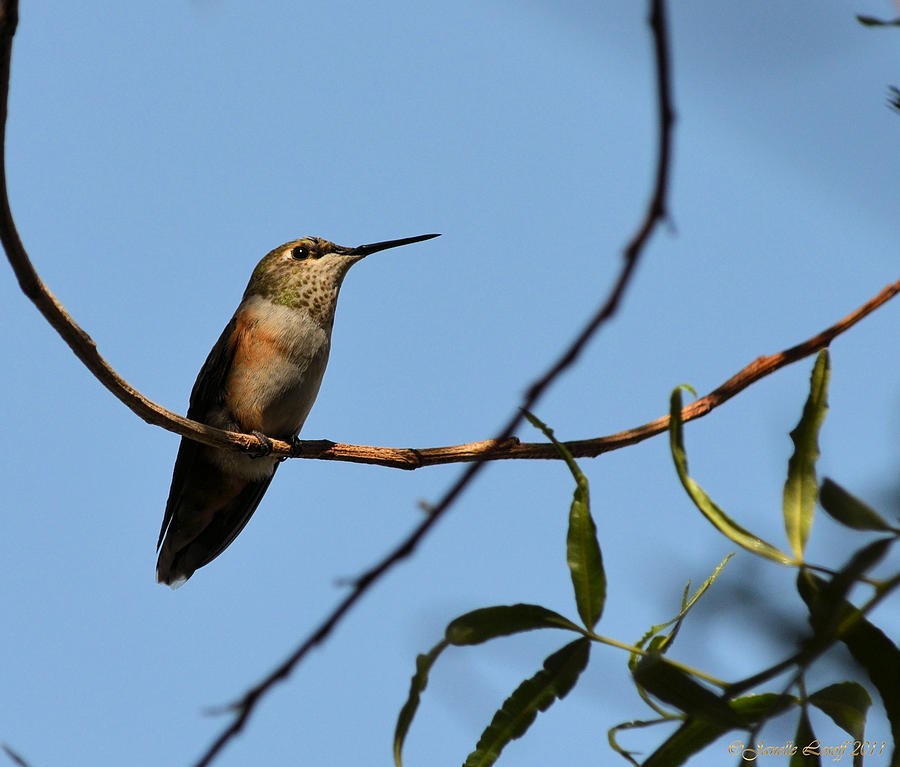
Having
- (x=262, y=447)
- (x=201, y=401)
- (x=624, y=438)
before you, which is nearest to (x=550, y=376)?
(x=624, y=438)

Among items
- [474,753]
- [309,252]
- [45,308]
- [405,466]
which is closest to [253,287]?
[309,252]

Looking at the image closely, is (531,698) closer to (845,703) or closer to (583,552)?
(583,552)

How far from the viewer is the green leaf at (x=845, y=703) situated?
1.31m

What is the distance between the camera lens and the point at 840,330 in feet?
5.90

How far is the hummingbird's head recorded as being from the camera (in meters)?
6.27

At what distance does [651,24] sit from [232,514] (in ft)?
18.2

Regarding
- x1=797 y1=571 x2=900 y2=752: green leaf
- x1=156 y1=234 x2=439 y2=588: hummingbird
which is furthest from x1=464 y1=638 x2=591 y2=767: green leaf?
x1=156 y1=234 x2=439 y2=588: hummingbird

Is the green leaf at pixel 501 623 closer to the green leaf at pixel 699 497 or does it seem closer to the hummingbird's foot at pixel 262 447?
the green leaf at pixel 699 497

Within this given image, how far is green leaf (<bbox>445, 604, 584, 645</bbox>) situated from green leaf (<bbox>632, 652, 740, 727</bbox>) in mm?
183

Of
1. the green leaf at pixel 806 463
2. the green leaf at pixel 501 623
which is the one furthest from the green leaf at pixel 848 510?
the green leaf at pixel 501 623

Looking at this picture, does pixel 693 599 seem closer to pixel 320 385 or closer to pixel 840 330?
pixel 840 330

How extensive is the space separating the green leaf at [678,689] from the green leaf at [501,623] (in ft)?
0.60

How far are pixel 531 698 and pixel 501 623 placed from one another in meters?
0.14

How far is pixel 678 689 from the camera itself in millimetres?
1261
